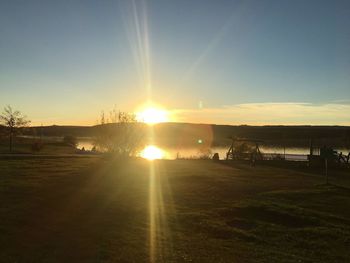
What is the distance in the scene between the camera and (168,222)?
12445 millimetres

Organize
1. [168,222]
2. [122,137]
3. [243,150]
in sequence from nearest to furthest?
[168,222], [122,137], [243,150]

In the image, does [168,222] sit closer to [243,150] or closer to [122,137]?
[122,137]

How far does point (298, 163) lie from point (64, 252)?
30.7 m

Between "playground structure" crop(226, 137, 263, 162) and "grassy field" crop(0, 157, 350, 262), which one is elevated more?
"playground structure" crop(226, 137, 263, 162)

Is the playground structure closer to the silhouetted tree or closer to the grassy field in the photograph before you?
the silhouetted tree

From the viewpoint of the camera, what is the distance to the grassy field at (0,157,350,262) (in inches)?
372

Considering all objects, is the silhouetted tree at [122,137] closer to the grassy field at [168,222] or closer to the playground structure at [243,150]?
the playground structure at [243,150]

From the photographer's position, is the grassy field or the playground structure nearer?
the grassy field

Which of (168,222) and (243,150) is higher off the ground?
(243,150)

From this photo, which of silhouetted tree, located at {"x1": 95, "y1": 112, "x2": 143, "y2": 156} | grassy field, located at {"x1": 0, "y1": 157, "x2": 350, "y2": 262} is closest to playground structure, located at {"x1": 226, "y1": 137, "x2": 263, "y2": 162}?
silhouetted tree, located at {"x1": 95, "y1": 112, "x2": 143, "y2": 156}

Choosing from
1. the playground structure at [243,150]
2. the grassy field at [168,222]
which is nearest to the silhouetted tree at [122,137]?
the playground structure at [243,150]

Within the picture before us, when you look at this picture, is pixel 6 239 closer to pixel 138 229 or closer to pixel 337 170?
pixel 138 229

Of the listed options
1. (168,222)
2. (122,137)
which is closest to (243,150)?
(122,137)

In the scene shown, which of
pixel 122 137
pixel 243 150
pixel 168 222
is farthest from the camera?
pixel 243 150
